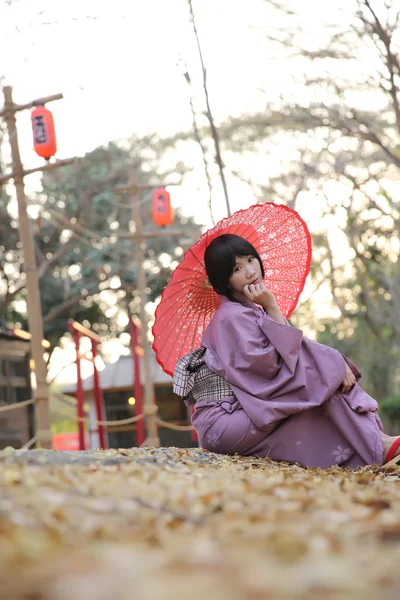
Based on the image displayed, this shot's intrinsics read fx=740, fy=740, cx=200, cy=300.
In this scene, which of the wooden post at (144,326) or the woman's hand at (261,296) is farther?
the wooden post at (144,326)

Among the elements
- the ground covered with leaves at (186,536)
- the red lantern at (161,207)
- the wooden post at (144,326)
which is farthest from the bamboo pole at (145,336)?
the ground covered with leaves at (186,536)

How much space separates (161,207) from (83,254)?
16.1ft

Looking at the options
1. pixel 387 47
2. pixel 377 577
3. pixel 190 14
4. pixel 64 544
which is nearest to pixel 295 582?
pixel 377 577

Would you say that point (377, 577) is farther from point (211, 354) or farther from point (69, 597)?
point (211, 354)

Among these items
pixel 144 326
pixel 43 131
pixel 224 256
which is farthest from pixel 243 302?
pixel 144 326

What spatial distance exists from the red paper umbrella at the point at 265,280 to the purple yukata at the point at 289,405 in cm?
54

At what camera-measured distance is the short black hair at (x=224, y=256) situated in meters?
3.58

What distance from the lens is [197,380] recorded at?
3.62 metres

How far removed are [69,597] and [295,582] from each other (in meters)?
0.28

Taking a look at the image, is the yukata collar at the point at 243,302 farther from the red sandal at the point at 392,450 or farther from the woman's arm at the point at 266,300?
the red sandal at the point at 392,450

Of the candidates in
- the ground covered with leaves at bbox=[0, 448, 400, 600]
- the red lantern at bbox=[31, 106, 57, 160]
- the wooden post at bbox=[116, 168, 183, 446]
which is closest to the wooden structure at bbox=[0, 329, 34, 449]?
the wooden post at bbox=[116, 168, 183, 446]

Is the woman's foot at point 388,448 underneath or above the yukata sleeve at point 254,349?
underneath

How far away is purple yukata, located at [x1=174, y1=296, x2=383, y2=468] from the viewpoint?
10.7 feet

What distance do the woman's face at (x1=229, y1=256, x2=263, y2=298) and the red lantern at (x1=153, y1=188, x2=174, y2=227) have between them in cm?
784
